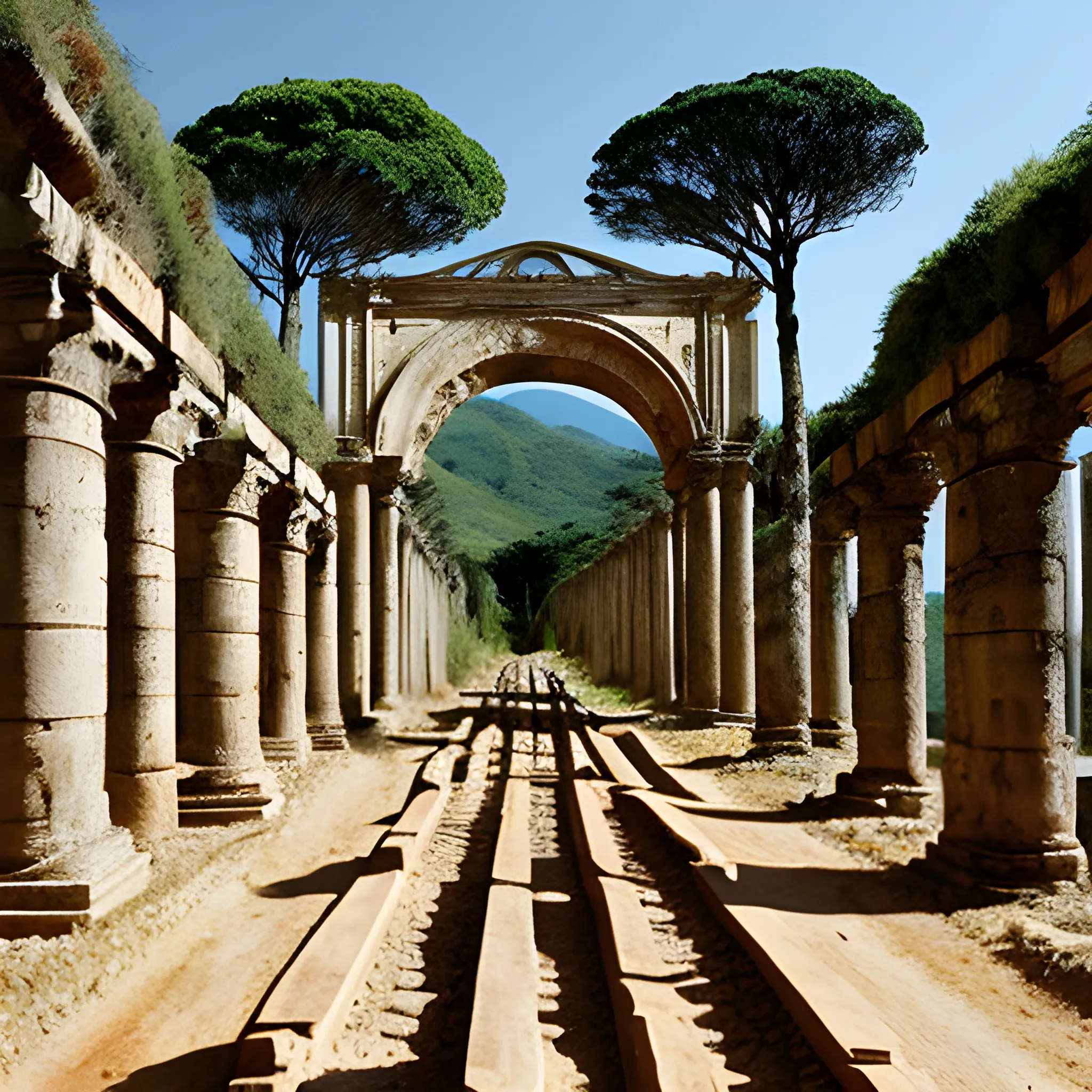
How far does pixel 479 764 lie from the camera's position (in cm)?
1109

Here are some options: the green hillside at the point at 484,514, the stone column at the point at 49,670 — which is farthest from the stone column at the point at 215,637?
the green hillside at the point at 484,514

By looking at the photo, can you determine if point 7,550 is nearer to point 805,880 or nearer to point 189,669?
point 189,669

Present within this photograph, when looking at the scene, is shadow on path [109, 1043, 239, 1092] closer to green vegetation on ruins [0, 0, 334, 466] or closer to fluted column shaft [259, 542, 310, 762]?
green vegetation on ruins [0, 0, 334, 466]

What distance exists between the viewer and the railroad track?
3.44 m

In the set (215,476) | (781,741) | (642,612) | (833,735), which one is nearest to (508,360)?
(642,612)

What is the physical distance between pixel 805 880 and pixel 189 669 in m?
4.93

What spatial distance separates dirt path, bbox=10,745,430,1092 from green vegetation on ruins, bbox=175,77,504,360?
44.6 feet

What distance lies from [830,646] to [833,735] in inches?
44.6

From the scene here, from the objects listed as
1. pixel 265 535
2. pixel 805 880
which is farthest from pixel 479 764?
pixel 805 880

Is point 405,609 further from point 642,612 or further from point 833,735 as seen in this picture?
point 833,735

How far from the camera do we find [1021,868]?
5613 millimetres

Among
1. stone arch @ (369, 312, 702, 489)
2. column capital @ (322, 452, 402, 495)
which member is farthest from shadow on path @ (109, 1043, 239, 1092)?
Answer: stone arch @ (369, 312, 702, 489)

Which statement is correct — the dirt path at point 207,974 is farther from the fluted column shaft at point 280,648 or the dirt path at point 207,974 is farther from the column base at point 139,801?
the fluted column shaft at point 280,648

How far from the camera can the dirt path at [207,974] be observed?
3.54 meters
